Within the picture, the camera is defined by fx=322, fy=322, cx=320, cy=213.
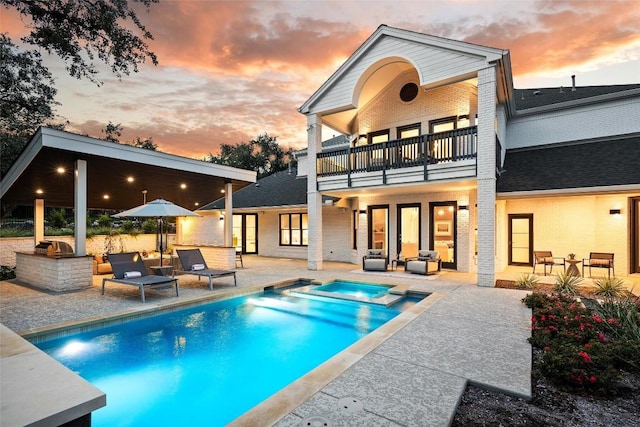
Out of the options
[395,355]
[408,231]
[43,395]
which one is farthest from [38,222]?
[395,355]

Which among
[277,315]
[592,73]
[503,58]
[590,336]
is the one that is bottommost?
[277,315]

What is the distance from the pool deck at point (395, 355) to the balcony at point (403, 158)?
3.89 metres

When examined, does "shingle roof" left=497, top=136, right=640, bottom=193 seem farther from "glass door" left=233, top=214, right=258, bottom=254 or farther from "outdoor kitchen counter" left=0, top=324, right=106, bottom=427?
"glass door" left=233, top=214, right=258, bottom=254

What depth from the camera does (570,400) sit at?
3217 mm

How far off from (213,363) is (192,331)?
62.2 inches

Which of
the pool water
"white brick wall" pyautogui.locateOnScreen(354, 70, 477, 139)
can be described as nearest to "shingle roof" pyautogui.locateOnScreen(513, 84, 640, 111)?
"white brick wall" pyautogui.locateOnScreen(354, 70, 477, 139)

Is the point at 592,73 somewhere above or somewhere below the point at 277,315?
above

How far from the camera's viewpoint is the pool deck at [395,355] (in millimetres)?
2893

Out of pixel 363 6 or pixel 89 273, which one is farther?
pixel 363 6

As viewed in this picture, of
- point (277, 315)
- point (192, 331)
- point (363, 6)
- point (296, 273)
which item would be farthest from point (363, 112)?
point (192, 331)

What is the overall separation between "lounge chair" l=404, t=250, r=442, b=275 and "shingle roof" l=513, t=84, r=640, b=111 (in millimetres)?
7167

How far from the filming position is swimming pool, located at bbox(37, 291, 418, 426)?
379cm

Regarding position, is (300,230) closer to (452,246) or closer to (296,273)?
(296,273)

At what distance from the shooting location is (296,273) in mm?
11617
